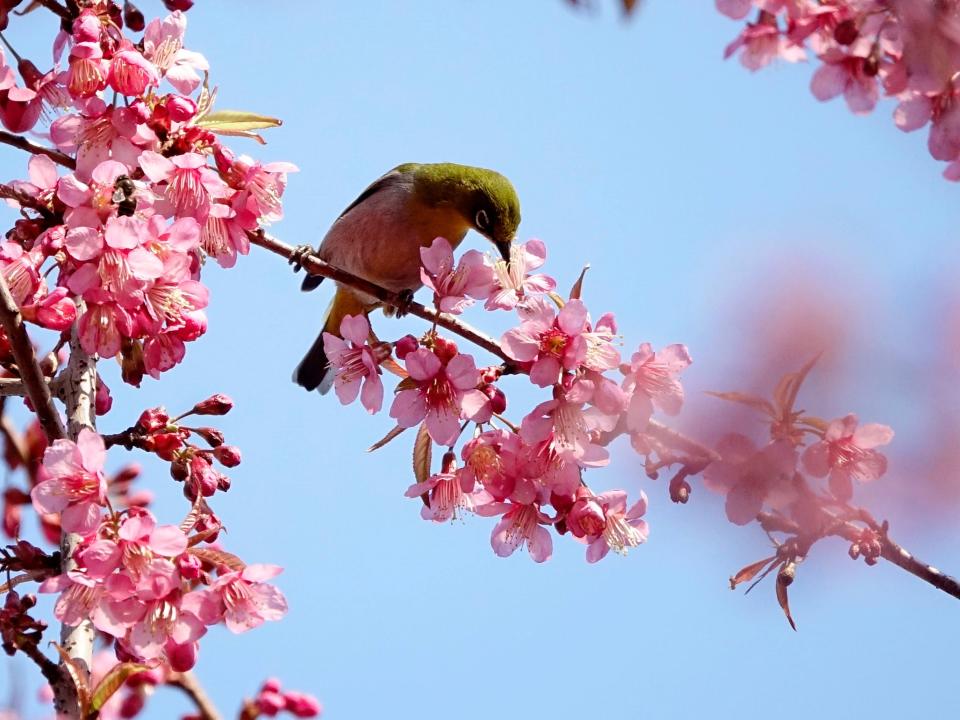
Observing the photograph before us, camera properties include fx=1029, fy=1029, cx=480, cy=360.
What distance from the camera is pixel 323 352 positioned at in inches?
206

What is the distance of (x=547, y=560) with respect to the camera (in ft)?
9.92

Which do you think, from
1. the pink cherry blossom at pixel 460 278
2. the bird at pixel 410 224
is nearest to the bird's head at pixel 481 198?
the bird at pixel 410 224

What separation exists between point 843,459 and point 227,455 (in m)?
1.66

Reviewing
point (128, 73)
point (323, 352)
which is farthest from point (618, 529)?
point (323, 352)

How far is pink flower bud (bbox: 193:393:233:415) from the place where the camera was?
306 centimetres

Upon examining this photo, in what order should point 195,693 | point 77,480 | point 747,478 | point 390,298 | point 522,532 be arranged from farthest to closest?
point 195,693 → point 390,298 → point 522,532 → point 77,480 → point 747,478

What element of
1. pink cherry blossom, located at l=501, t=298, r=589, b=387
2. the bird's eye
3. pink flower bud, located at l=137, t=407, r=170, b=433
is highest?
the bird's eye

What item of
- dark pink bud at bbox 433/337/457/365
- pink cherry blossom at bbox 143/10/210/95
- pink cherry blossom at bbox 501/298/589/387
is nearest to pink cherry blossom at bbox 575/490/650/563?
pink cherry blossom at bbox 501/298/589/387

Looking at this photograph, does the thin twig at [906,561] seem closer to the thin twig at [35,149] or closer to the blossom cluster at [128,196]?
the blossom cluster at [128,196]

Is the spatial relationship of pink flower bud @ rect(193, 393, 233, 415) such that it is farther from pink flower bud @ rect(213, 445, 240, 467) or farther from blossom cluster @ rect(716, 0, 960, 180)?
blossom cluster @ rect(716, 0, 960, 180)

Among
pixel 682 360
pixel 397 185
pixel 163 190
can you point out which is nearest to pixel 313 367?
pixel 397 185

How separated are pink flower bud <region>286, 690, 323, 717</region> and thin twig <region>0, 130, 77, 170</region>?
8.65 ft

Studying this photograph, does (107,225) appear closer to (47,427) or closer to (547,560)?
(47,427)

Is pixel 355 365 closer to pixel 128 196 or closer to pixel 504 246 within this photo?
pixel 128 196
